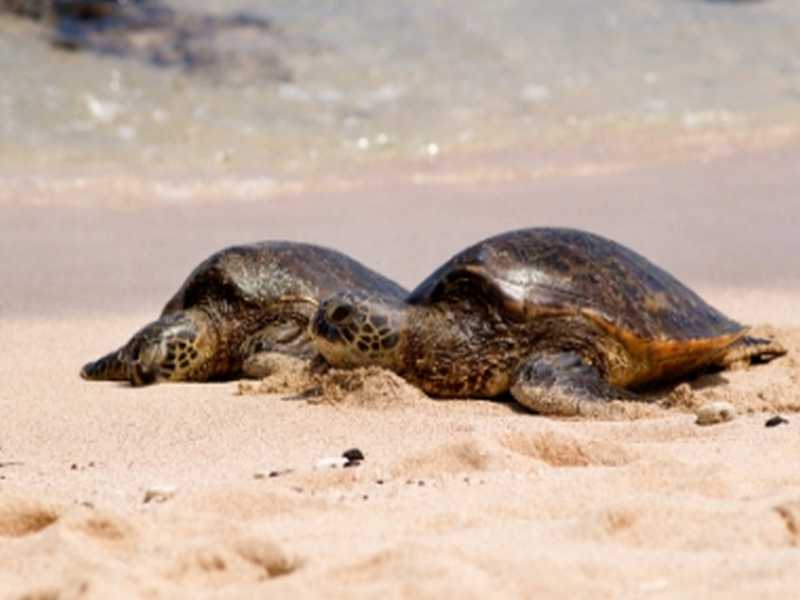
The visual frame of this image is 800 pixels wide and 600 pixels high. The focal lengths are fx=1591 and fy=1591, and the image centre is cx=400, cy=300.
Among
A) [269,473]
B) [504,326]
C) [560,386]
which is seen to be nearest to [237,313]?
[504,326]

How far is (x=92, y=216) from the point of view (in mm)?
11594

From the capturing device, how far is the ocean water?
14.8 meters

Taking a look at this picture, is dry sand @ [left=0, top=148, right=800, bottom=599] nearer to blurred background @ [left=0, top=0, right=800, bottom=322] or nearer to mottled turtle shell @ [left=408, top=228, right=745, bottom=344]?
mottled turtle shell @ [left=408, top=228, right=745, bottom=344]

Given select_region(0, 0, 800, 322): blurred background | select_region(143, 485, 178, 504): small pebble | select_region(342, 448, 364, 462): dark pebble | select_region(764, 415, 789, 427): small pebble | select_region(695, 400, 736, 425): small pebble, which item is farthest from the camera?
select_region(0, 0, 800, 322): blurred background

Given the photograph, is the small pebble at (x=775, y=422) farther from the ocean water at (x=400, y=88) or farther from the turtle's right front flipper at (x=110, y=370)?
the ocean water at (x=400, y=88)

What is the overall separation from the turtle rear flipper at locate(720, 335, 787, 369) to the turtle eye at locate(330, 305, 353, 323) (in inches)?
65.4

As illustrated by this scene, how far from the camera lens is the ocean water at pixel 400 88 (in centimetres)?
1484

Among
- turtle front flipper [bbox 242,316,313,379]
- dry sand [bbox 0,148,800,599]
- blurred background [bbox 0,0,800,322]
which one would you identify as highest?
blurred background [bbox 0,0,800,322]

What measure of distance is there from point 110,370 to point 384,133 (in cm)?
898

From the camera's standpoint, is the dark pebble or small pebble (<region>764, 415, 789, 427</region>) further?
small pebble (<region>764, 415, 789, 427</region>)

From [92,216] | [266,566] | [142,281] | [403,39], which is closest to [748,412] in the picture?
[266,566]

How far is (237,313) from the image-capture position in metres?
7.30

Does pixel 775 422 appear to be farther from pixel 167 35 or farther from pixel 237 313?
pixel 167 35

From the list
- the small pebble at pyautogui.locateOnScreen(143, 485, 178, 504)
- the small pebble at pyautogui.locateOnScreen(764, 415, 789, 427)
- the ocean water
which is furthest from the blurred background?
the small pebble at pyautogui.locateOnScreen(143, 485, 178, 504)
